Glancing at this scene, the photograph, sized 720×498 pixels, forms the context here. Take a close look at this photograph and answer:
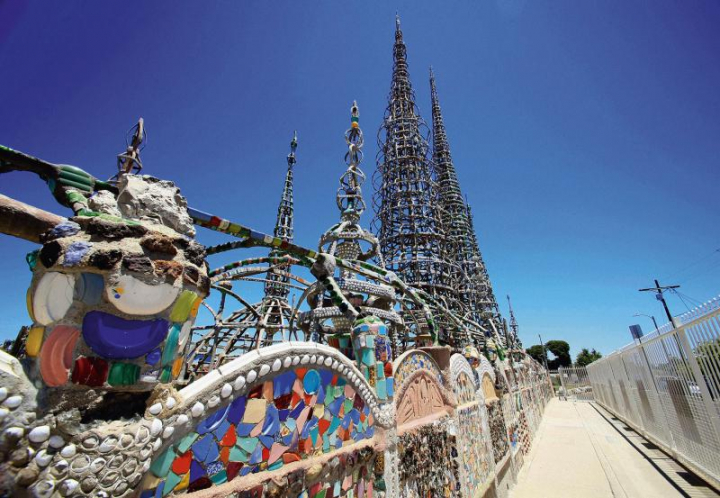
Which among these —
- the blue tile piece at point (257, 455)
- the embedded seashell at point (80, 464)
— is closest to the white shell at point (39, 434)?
the embedded seashell at point (80, 464)

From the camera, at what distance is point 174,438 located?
1851mm

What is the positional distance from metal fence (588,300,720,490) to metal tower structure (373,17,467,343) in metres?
10.3

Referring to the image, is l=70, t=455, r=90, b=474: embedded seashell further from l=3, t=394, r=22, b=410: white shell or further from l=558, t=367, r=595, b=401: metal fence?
l=558, t=367, r=595, b=401: metal fence

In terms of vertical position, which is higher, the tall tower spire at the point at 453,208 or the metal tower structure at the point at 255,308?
the tall tower spire at the point at 453,208

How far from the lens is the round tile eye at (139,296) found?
5.16 feet

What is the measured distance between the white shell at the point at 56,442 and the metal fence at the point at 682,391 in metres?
9.26

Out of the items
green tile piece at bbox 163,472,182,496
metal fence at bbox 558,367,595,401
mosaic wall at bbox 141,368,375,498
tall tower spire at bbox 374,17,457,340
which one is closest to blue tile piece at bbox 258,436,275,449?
mosaic wall at bbox 141,368,375,498

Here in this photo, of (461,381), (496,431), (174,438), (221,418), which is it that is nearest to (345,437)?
(221,418)

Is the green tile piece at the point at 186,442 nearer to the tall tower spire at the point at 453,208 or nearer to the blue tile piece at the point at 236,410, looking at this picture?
the blue tile piece at the point at 236,410

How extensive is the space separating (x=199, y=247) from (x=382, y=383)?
2966 mm

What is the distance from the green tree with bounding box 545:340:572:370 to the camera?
240 ft

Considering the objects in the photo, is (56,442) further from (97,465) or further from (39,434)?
(97,465)

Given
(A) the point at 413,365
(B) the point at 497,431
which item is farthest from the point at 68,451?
(B) the point at 497,431

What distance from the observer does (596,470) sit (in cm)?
989
